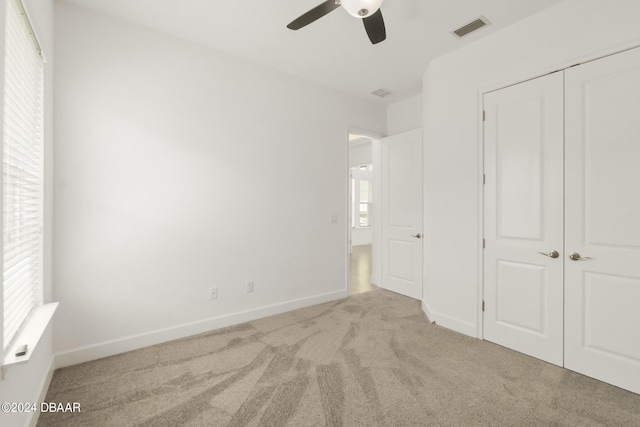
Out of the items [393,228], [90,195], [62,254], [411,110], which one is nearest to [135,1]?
[90,195]

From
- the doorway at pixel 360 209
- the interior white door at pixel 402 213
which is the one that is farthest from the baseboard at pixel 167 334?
the doorway at pixel 360 209

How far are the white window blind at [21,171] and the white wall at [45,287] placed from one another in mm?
116

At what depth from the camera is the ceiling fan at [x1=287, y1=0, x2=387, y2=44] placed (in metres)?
1.66

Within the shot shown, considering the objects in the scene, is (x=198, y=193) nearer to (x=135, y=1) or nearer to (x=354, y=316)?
(x=135, y=1)

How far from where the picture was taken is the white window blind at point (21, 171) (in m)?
1.42

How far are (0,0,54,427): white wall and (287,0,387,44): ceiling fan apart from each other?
4.94 feet

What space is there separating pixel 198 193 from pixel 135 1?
1630 mm

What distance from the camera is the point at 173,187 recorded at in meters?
2.76

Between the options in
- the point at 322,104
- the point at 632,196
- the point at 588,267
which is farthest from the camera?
the point at 322,104

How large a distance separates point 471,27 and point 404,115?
5.57 feet

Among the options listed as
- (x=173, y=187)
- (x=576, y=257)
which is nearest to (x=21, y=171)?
(x=173, y=187)

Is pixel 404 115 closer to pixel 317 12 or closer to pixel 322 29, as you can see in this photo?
pixel 322 29

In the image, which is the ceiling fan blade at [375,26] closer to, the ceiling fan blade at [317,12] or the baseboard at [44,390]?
the ceiling fan blade at [317,12]

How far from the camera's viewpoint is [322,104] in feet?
12.5
